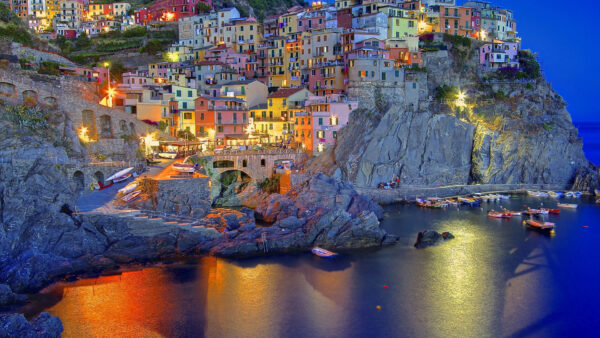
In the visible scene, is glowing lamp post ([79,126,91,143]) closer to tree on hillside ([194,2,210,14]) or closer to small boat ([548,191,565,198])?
tree on hillside ([194,2,210,14])

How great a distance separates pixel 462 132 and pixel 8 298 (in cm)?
3545

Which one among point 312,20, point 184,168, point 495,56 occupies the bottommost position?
point 184,168

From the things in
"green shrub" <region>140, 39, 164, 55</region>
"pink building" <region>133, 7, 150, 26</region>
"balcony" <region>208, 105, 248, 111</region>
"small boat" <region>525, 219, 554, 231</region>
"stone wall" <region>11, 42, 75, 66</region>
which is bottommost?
"small boat" <region>525, 219, 554, 231</region>

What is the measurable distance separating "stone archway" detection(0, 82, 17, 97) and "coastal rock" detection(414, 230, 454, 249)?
26.1m

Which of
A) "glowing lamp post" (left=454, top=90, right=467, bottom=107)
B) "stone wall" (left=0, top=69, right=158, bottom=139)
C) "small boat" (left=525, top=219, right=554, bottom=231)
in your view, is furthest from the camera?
"glowing lamp post" (left=454, top=90, right=467, bottom=107)

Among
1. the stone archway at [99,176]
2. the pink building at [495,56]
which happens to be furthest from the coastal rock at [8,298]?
the pink building at [495,56]

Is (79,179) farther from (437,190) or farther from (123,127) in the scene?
(437,190)

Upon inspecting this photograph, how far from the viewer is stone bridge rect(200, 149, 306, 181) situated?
41.9 m

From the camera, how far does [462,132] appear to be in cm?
4725

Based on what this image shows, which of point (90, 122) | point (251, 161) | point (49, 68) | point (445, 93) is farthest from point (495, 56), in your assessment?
point (49, 68)

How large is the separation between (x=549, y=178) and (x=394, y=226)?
799 inches

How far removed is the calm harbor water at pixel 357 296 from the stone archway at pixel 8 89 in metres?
16.1

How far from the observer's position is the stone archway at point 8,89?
3584cm

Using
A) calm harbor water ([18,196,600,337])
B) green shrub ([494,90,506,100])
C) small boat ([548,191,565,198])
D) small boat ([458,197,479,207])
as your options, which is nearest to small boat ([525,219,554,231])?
calm harbor water ([18,196,600,337])
